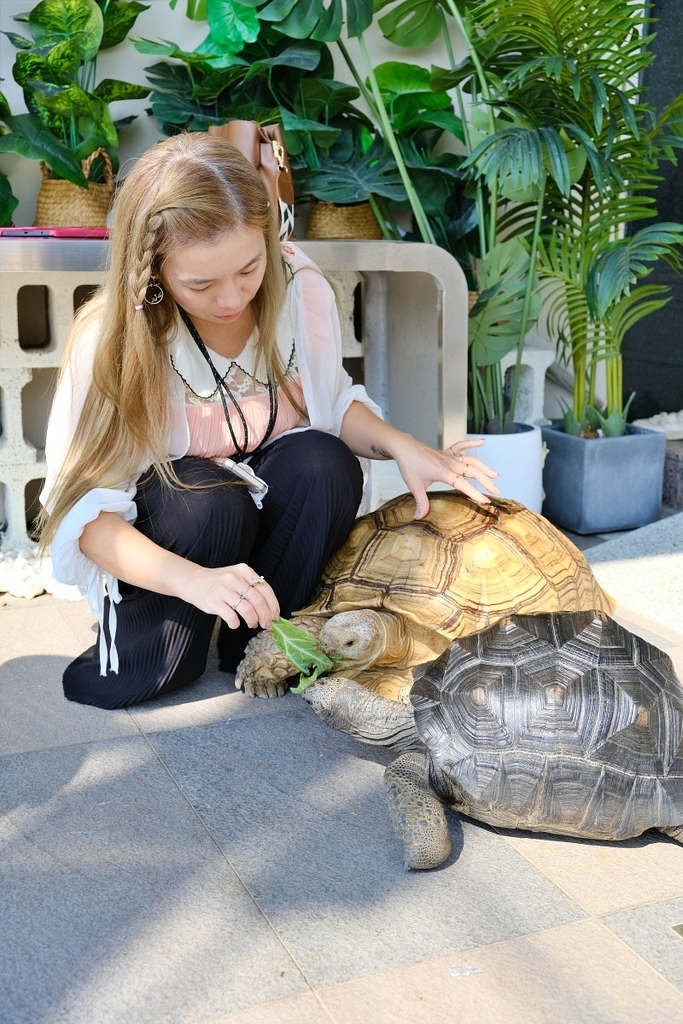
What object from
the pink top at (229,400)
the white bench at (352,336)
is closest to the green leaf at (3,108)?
the white bench at (352,336)

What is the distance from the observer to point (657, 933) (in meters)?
1.48

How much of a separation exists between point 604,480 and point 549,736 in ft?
6.41

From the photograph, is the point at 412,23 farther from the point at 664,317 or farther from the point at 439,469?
the point at 439,469

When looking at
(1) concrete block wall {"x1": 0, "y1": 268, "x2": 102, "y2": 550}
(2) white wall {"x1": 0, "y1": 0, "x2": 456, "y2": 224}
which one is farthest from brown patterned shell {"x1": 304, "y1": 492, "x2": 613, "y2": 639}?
(2) white wall {"x1": 0, "y1": 0, "x2": 456, "y2": 224}

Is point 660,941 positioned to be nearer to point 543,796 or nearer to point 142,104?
point 543,796

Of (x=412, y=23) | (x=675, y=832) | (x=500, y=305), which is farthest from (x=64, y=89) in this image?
(x=675, y=832)

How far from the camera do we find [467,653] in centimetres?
174

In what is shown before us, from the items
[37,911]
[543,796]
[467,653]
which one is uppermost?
[467,653]

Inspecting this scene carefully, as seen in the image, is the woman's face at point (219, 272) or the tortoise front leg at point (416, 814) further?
the woman's face at point (219, 272)

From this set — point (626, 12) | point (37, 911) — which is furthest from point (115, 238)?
point (626, 12)

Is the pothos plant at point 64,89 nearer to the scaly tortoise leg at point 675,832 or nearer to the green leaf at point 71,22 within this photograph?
the green leaf at point 71,22

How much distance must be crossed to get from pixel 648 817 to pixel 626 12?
7.79ft

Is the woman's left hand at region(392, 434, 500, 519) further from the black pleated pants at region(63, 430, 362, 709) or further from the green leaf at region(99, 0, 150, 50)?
the green leaf at region(99, 0, 150, 50)

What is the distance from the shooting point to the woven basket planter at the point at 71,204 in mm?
3014
